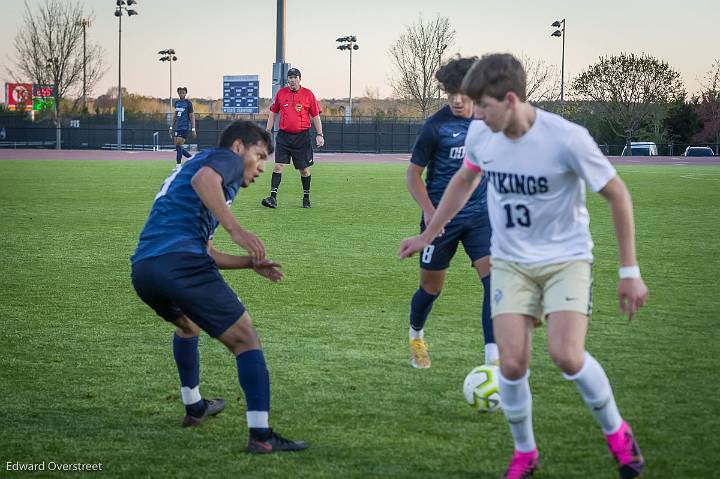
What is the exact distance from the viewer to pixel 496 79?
157 inches

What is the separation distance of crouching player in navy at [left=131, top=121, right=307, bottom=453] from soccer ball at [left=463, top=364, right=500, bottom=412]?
1103 millimetres

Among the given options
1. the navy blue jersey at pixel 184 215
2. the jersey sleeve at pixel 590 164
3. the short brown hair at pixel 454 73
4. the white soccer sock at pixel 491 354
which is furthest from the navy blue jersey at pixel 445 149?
the jersey sleeve at pixel 590 164

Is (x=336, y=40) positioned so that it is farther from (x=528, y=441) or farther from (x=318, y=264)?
(x=528, y=441)

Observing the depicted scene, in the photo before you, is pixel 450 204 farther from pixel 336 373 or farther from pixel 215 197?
pixel 336 373

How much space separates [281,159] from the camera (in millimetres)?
18203

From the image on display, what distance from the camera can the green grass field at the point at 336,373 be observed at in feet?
15.1

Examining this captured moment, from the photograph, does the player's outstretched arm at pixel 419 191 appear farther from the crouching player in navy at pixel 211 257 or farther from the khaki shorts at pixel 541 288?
the khaki shorts at pixel 541 288

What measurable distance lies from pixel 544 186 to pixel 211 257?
1.65 metres

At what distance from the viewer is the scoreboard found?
72.2 meters

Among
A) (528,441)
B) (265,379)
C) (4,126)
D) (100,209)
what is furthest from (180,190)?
(4,126)

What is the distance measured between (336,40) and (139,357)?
70479mm

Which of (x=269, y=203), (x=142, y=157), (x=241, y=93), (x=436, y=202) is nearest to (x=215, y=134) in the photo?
(x=241, y=93)

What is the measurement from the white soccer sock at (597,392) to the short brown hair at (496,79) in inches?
45.3

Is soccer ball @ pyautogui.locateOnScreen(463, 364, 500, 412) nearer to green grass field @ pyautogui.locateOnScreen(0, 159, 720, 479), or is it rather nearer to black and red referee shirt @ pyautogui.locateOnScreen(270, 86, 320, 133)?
green grass field @ pyautogui.locateOnScreen(0, 159, 720, 479)
